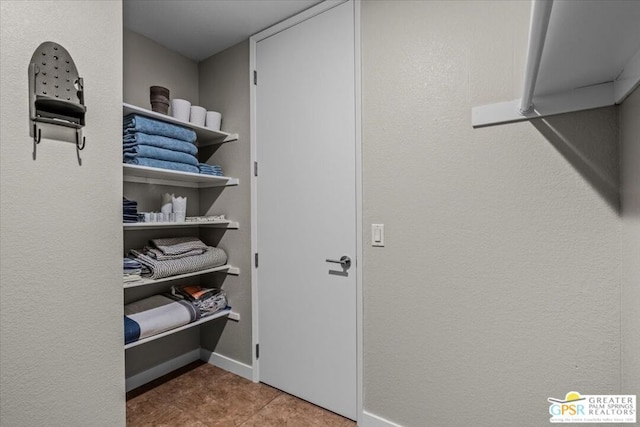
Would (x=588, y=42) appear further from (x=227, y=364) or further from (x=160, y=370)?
(x=160, y=370)

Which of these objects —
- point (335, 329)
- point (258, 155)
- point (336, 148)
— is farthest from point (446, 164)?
point (258, 155)

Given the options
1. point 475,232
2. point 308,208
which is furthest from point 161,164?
point 475,232

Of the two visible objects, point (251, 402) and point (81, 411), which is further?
point (251, 402)

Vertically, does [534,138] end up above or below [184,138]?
below

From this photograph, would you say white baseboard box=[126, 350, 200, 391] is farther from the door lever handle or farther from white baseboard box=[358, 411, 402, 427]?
the door lever handle

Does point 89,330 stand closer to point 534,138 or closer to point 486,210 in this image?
point 486,210

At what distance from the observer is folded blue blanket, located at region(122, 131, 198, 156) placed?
1897 mm

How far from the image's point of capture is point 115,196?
5.02ft

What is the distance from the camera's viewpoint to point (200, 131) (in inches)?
91.7

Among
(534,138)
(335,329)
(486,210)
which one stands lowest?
(335,329)

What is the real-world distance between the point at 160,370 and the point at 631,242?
2.80 meters

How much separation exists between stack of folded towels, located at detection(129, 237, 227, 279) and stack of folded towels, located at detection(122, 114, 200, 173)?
0.52m

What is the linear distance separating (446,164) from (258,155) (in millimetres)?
1294
